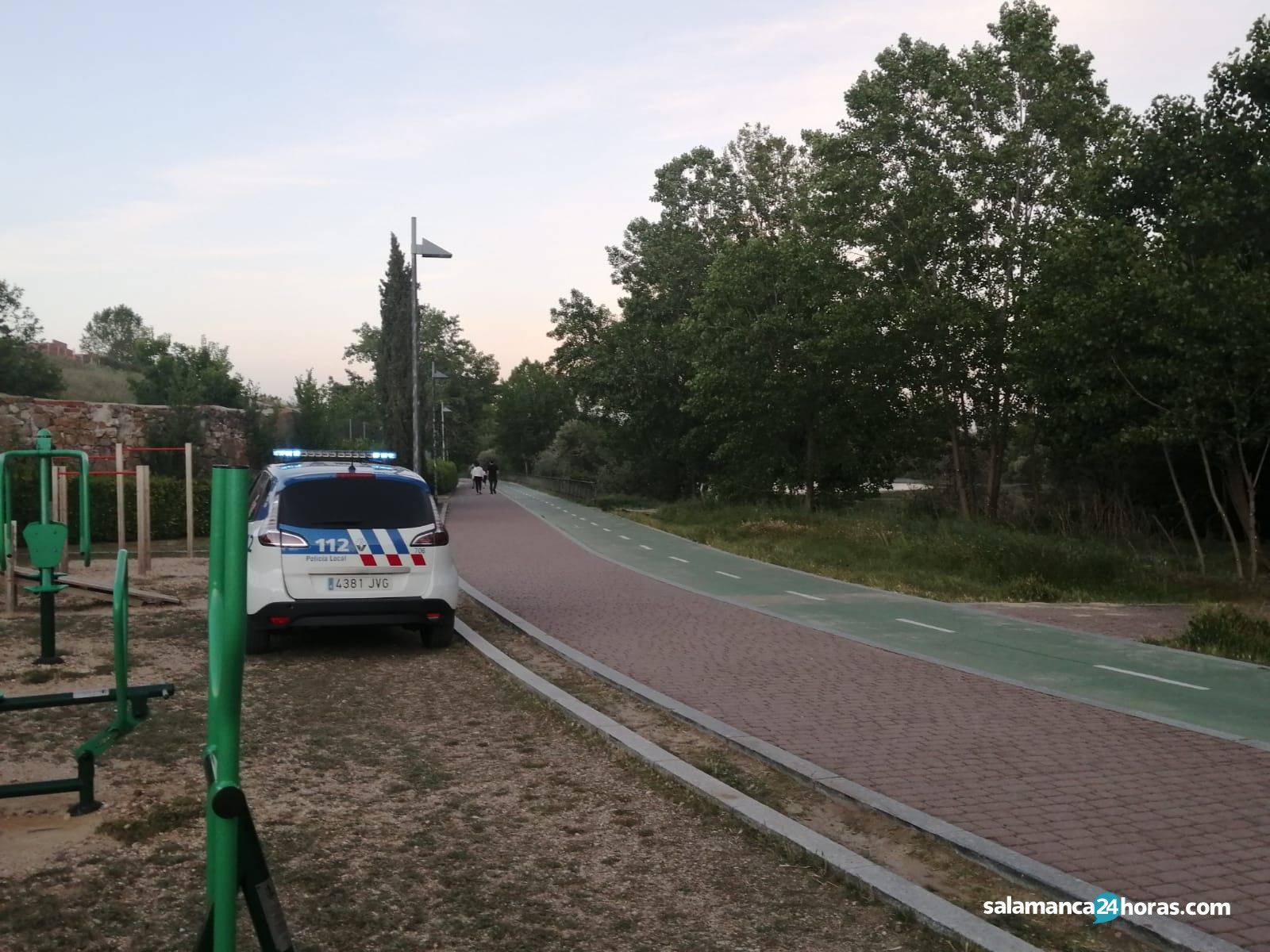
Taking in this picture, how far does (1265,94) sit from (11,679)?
75.3 ft

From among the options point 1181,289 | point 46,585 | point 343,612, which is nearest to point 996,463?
point 1181,289

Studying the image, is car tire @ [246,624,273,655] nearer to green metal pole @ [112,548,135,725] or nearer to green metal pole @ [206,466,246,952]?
green metal pole @ [112,548,135,725]

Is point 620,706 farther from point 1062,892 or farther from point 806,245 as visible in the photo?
point 806,245

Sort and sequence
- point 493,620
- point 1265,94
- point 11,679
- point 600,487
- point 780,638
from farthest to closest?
point 600,487
point 1265,94
point 493,620
point 780,638
point 11,679

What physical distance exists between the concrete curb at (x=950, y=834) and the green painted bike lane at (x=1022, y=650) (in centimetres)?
289

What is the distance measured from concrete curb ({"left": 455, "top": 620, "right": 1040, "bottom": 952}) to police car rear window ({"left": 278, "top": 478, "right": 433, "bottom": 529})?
10.2 ft

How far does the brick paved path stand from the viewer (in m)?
4.91

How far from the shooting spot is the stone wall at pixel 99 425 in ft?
81.7

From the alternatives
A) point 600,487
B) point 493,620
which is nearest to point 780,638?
point 493,620

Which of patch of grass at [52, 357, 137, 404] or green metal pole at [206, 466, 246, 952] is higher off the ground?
patch of grass at [52, 357, 137, 404]

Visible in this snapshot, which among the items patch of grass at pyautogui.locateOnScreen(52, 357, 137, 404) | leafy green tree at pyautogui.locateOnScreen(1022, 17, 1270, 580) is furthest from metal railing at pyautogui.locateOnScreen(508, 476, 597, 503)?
leafy green tree at pyautogui.locateOnScreen(1022, 17, 1270, 580)

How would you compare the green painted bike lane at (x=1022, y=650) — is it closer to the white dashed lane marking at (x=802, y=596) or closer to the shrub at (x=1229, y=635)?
the white dashed lane marking at (x=802, y=596)

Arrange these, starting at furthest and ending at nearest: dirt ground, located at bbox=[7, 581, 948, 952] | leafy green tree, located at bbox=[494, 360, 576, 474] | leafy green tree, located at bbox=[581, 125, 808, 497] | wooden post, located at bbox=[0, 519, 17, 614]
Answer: leafy green tree, located at bbox=[494, 360, 576, 474] → leafy green tree, located at bbox=[581, 125, 808, 497] → wooden post, located at bbox=[0, 519, 17, 614] → dirt ground, located at bbox=[7, 581, 948, 952]

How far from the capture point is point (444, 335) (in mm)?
112062
